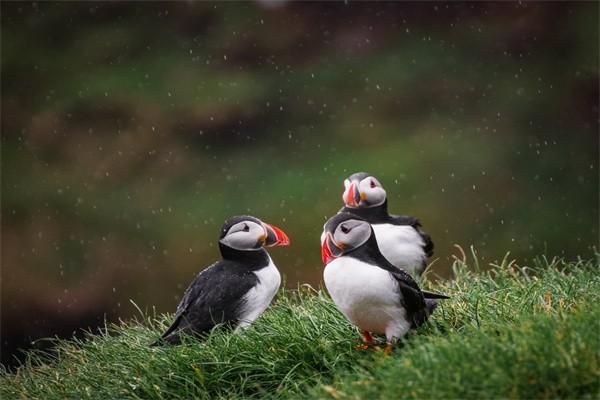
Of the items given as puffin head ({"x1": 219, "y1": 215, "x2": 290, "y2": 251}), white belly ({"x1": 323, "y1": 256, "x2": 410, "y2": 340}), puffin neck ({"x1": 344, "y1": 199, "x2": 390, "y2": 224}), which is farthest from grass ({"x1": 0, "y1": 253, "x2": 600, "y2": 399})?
puffin neck ({"x1": 344, "y1": 199, "x2": 390, "y2": 224})

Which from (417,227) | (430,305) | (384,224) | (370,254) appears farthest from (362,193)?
(370,254)

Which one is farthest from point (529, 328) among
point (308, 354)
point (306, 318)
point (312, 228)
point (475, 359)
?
point (312, 228)

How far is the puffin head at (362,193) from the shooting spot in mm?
5023

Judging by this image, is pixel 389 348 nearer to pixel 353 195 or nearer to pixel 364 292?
pixel 364 292

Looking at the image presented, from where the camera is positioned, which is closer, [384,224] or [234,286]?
[234,286]

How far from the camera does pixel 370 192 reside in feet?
16.6

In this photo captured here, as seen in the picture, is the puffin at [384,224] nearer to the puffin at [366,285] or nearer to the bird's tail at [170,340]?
the puffin at [366,285]

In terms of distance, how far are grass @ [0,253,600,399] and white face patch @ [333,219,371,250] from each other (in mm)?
473

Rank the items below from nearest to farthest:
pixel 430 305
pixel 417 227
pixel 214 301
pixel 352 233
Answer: pixel 352 233
pixel 430 305
pixel 214 301
pixel 417 227

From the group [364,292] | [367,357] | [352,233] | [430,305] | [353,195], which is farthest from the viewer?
[353,195]

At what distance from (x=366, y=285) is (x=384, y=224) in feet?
5.29

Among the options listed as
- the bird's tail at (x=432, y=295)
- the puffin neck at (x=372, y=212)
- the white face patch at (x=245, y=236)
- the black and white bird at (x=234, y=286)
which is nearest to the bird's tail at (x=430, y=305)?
the bird's tail at (x=432, y=295)

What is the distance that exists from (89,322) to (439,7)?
4.89 m

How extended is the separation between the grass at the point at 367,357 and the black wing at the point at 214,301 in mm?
81
